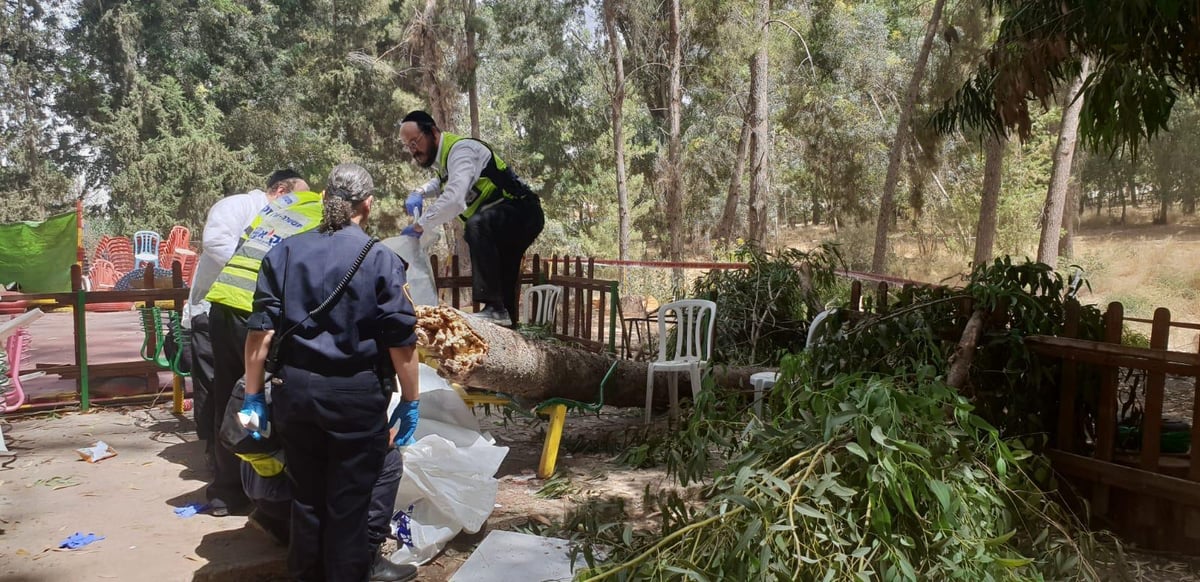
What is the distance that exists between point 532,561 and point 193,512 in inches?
72.6

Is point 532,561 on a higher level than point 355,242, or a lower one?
lower

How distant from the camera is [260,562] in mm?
3330

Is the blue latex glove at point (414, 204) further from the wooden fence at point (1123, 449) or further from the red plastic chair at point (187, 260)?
the red plastic chair at point (187, 260)

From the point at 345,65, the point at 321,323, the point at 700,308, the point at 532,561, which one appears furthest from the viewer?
the point at 345,65

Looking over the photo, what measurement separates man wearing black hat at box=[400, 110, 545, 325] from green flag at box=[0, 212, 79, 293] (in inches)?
436

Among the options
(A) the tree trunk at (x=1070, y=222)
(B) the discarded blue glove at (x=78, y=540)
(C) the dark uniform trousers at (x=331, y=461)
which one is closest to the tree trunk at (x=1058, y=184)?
(A) the tree trunk at (x=1070, y=222)

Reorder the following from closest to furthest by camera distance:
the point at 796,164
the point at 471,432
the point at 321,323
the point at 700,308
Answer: the point at 321,323, the point at 471,432, the point at 700,308, the point at 796,164

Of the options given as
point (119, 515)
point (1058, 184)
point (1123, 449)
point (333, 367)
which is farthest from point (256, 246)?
point (1058, 184)

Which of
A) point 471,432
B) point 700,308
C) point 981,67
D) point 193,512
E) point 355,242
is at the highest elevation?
point 981,67

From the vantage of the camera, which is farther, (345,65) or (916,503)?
(345,65)

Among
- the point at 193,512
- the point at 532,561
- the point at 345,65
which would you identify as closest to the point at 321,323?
the point at 532,561

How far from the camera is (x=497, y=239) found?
526cm

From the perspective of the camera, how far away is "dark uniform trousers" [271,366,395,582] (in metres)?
2.68

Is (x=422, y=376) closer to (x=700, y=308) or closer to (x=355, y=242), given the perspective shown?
(x=355, y=242)
